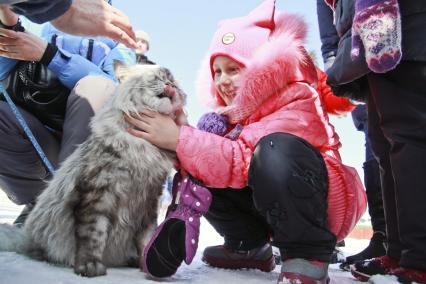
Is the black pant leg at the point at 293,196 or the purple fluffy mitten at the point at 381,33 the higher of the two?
the purple fluffy mitten at the point at 381,33

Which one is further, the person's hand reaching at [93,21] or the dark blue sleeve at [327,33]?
the dark blue sleeve at [327,33]

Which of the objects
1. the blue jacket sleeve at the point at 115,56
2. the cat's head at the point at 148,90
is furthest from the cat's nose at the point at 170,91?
the blue jacket sleeve at the point at 115,56

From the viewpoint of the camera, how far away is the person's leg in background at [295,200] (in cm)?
131

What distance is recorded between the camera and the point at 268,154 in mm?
1382

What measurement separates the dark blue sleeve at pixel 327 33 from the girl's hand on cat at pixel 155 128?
902 millimetres

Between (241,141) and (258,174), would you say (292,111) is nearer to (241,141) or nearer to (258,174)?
(241,141)

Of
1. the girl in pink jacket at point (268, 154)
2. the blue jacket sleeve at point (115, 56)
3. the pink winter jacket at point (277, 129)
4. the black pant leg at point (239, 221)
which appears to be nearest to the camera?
the girl in pink jacket at point (268, 154)

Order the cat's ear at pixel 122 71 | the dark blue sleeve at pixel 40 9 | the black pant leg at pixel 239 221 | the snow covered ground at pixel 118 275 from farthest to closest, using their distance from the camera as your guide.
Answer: the black pant leg at pixel 239 221, the cat's ear at pixel 122 71, the snow covered ground at pixel 118 275, the dark blue sleeve at pixel 40 9

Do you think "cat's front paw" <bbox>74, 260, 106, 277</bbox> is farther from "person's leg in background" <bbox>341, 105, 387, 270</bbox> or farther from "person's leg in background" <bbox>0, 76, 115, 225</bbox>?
"person's leg in background" <bbox>341, 105, 387, 270</bbox>

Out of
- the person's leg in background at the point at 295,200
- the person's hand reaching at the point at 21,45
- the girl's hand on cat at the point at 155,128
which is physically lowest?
the person's leg in background at the point at 295,200

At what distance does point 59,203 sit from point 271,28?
3.93ft

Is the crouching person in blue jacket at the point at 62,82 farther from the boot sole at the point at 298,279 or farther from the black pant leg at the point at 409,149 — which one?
the black pant leg at the point at 409,149

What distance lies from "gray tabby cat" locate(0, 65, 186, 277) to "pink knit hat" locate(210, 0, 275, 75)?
0.38 m

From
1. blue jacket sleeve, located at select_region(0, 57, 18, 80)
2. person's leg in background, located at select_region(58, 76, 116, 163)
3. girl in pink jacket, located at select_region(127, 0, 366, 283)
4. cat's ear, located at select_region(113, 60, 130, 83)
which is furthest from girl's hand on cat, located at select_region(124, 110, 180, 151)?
blue jacket sleeve, located at select_region(0, 57, 18, 80)
